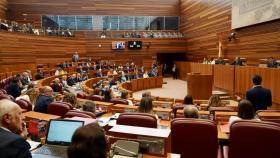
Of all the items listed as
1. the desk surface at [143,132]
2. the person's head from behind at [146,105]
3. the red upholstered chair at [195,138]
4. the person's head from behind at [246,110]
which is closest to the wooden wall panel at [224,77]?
the person's head from behind at [146,105]

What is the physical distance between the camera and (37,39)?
16.1m

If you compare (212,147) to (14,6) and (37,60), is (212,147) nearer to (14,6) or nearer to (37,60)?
(37,60)

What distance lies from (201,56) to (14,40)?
10.9m

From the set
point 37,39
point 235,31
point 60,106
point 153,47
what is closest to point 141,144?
point 60,106

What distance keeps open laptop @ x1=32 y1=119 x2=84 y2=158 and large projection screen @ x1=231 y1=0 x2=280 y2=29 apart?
9546 millimetres

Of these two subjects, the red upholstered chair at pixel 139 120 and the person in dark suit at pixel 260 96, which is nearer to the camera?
the red upholstered chair at pixel 139 120

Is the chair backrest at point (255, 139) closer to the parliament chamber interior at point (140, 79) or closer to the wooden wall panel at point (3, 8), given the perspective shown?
the parliament chamber interior at point (140, 79)

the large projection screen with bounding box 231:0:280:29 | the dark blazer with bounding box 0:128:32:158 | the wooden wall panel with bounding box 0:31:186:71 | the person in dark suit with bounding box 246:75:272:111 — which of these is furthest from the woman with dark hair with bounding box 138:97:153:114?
the wooden wall panel with bounding box 0:31:186:71

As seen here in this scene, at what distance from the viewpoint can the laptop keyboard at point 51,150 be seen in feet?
8.34

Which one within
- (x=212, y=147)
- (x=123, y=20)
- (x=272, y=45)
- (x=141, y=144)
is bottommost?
(x=212, y=147)

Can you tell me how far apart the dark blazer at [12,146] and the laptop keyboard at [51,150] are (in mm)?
714

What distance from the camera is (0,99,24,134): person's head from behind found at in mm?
2092

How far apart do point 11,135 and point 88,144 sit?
0.61 metres

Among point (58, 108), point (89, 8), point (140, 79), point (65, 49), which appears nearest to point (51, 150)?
point (58, 108)
